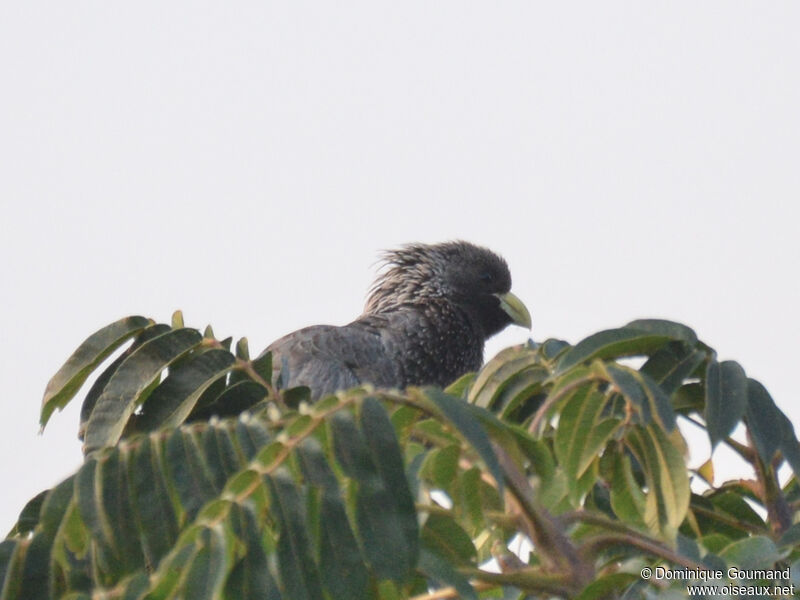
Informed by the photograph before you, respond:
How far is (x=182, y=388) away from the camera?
2.93m

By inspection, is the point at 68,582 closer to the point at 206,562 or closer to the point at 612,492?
the point at 206,562

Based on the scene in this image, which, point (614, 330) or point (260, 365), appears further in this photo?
point (260, 365)

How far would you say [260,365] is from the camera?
310 centimetres

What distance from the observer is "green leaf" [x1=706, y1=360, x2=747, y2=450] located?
7.86ft

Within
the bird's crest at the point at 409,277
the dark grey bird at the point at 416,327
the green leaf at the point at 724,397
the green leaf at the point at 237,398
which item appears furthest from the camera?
the bird's crest at the point at 409,277

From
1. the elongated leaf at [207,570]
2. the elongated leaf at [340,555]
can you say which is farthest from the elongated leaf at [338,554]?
the elongated leaf at [207,570]

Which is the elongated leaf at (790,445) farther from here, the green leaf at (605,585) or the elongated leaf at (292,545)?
the elongated leaf at (292,545)

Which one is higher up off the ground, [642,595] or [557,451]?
[557,451]

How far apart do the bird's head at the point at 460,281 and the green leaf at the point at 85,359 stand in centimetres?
383

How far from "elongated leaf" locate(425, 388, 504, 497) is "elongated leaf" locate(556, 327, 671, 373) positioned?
0.47 m

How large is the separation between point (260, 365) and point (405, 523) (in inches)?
50.3

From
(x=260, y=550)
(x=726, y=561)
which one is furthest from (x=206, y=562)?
(x=726, y=561)

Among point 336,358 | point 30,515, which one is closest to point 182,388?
point 30,515

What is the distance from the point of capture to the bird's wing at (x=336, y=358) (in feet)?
18.4
